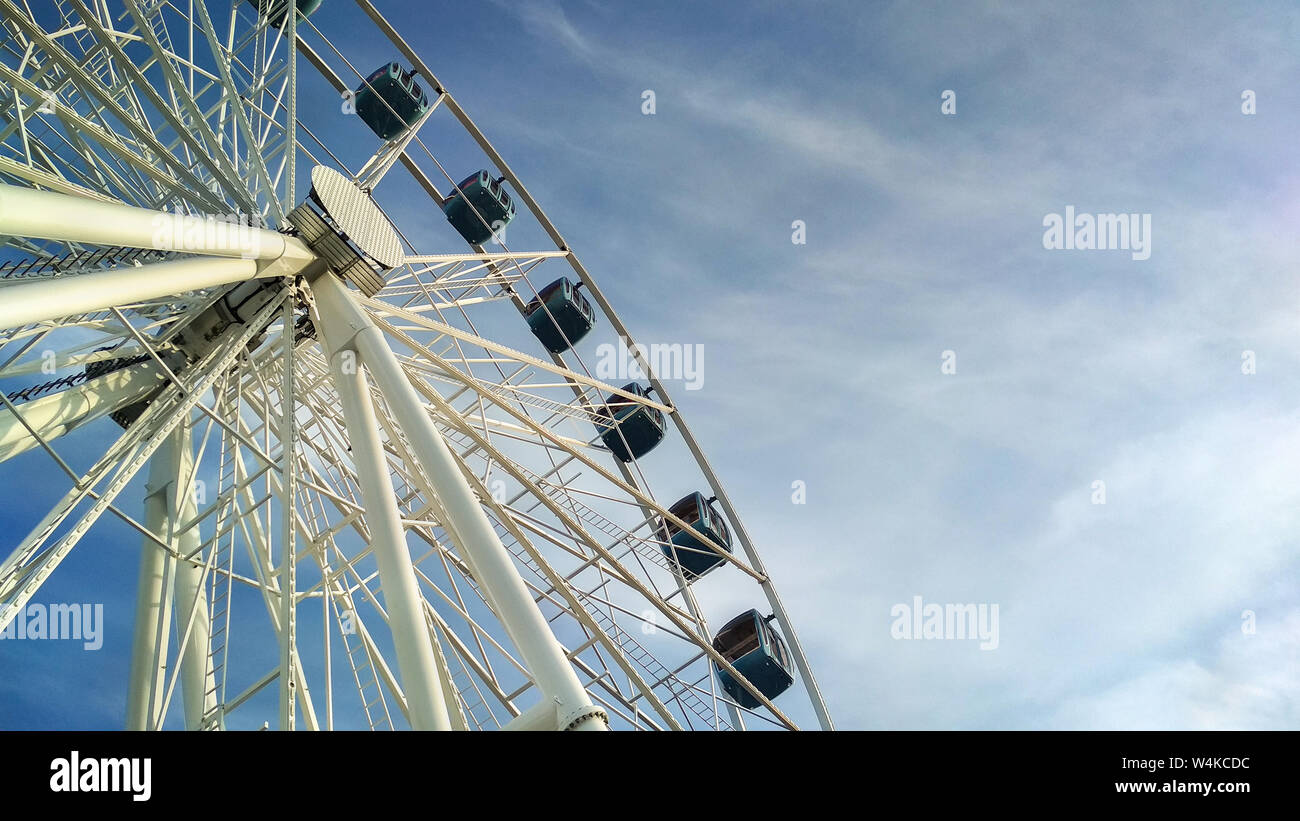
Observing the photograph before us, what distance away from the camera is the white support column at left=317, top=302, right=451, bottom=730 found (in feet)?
25.4

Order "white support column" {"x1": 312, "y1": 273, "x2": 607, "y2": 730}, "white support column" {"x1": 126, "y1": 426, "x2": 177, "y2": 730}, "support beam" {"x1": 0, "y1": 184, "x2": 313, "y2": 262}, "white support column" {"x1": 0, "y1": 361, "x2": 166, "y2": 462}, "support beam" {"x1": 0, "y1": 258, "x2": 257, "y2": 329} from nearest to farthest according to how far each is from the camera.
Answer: "support beam" {"x1": 0, "y1": 184, "x2": 313, "y2": 262}, "support beam" {"x1": 0, "y1": 258, "x2": 257, "y2": 329}, "white support column" {"x1": 312, "y1": 273, "x2": 607, "y2": 730}, "white support column" {"x1": 0, "y1": 361, "x2": 166, "y2": 462}, "white support column" {"x1": 126, "y1": 426, "x2": 177, "y2": 730}

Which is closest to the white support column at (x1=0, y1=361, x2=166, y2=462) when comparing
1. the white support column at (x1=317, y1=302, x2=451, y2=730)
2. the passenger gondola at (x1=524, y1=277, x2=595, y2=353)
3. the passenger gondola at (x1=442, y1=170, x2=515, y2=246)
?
the white support column at (x1=317, y1=302, x2=451, y2=730)

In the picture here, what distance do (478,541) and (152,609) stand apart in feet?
22.1

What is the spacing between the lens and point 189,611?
12516mm

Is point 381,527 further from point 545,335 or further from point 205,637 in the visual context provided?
point 545,335

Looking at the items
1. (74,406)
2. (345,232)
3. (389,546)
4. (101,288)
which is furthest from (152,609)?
(101,288)

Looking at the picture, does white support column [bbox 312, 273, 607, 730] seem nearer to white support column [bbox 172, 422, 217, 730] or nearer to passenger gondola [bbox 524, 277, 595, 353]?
white support column [bbox 172, 422, 217, 730]

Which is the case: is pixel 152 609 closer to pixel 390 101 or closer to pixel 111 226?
pixel 111 226

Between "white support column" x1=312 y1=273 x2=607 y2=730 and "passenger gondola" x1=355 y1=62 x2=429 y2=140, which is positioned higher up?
"passenger gondola" x1=355 y1=62 x2=429 y2=140

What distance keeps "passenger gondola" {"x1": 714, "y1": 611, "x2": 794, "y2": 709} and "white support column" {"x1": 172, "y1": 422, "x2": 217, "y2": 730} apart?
34.8 feet

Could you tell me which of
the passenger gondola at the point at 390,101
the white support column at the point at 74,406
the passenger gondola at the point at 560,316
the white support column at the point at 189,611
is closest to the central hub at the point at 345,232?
the white support column at the point at 74,406
